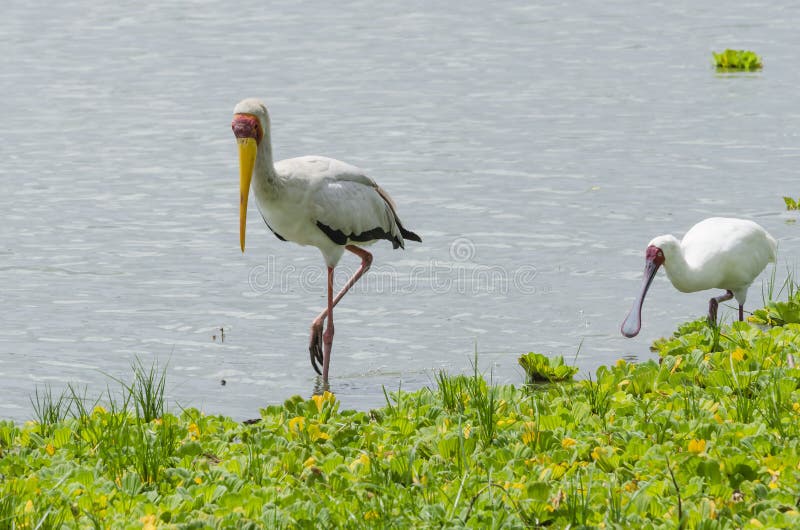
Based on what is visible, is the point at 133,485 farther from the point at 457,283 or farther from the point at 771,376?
the point at 457,283

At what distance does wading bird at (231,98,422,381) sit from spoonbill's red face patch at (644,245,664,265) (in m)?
1.81

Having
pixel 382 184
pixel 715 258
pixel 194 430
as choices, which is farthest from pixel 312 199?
pixel 382 184

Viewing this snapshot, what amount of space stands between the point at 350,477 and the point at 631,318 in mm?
3533

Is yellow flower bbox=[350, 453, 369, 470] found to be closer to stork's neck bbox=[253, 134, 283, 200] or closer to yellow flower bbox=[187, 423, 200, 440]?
yellow flower bbox=[187, 423, 200, 440]

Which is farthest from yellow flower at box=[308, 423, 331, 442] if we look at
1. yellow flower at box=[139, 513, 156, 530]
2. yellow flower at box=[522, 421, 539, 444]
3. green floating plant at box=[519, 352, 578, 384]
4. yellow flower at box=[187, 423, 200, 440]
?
green floating plant at box=[519, 352, 578, 384]

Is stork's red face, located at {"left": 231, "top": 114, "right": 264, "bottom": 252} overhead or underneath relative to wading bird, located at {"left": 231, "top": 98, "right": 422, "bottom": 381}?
overhead

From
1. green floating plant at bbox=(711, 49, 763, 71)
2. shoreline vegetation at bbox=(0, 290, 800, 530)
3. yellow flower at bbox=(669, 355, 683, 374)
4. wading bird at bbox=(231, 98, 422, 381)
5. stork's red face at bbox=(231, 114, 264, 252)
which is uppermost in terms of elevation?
green floating plant at bbox=(711, 49, 763, 71)

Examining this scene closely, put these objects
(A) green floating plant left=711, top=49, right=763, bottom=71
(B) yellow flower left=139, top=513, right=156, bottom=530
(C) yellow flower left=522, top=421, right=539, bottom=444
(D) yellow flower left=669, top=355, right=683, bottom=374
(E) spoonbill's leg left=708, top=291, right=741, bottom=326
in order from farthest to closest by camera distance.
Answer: (A) green floating plant left=711, top=49, right=763, bottom=71 < (E) spoonbill's leg left=708, top=291, right=741, bottom=326 < (D) yellow flower left=669, top=355, right=683, bottom=374 < (C) yellow flower left=522, top=421, right=539, bottom=444 < (B) yellow flower left=139, top=513, right=156, bottom=530

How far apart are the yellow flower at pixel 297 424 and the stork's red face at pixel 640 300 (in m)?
2.90

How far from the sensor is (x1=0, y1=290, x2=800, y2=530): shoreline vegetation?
4.64m

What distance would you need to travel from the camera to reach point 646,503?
4695 millimetres

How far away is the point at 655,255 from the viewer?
A: 859cm

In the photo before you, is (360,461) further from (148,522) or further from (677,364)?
(677,364)

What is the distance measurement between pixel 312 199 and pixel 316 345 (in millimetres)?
910
